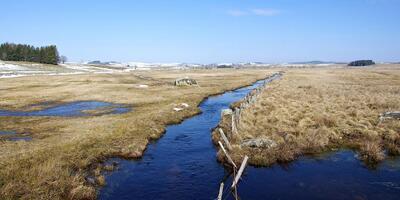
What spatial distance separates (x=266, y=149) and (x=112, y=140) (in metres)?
11.4

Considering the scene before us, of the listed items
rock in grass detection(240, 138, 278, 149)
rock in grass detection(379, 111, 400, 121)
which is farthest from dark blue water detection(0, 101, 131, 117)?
rock in grass detection(379, 111, 400, 121)

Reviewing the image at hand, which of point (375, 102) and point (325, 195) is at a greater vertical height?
point (375, 102)

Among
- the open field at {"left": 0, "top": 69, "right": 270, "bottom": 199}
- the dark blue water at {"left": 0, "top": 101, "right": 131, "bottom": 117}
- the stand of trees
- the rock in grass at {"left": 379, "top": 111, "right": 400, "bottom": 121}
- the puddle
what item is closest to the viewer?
the open field at {"left": 0, "top": 69, "right": 270, "bottom": 199}

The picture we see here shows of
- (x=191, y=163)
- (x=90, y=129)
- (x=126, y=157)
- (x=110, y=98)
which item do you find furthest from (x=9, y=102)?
(x=191, y=163)

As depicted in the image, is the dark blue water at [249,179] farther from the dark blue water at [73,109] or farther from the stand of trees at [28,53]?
the stand of trees at [28,53]

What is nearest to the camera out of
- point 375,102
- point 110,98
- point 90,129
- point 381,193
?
point 381,193

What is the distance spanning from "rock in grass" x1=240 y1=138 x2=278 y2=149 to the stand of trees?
177 m

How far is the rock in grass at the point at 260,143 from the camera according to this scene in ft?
78.8

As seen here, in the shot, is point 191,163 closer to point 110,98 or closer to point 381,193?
point 381,193

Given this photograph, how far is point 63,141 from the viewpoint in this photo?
25.9 m

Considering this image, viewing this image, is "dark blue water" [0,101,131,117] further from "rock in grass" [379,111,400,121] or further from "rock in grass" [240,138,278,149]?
"rock in grass" [379,111,400,121]

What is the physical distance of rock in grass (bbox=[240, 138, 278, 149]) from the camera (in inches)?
945

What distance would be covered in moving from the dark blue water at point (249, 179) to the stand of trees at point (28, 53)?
6859 inches

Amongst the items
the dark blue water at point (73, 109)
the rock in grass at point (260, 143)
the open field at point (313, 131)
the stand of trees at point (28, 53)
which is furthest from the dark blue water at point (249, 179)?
the stand of trees at point (28, 53)
